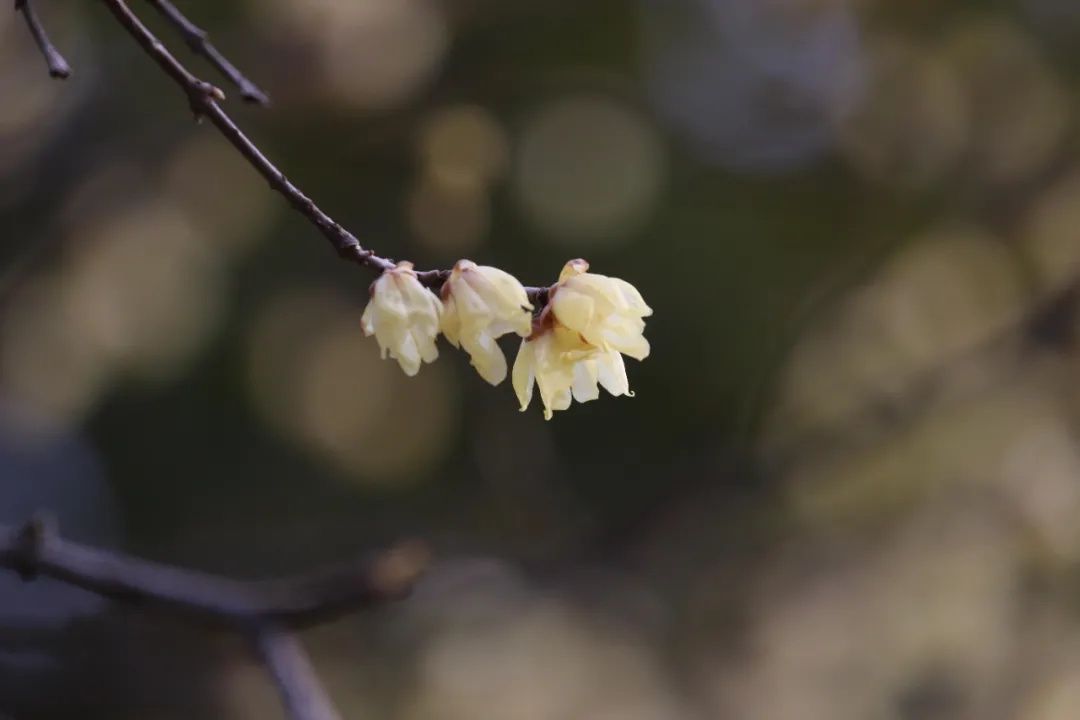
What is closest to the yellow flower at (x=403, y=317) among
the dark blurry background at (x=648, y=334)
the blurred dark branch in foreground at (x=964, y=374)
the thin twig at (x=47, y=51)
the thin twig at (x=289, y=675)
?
the thin twig at (x=47, y=51)

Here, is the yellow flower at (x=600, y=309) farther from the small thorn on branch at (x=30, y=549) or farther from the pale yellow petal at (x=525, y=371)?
the small thorn on branch at (x=30, y=549)

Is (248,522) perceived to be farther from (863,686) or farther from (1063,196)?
(1063,196)

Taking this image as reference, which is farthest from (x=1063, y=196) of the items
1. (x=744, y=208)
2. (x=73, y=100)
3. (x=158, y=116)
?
(x=73, y=100)

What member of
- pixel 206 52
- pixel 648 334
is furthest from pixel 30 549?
pixel 648 334

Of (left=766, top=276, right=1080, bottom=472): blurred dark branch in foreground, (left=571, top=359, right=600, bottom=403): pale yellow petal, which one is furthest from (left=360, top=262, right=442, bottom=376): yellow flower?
(left=766, top=276, right=1080, bottom=472): blurred dark branch in foreground

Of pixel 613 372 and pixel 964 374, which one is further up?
pixel 964 374

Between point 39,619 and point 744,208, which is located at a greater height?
point 744,208

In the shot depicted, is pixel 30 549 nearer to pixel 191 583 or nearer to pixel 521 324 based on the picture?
pixel 191 583
